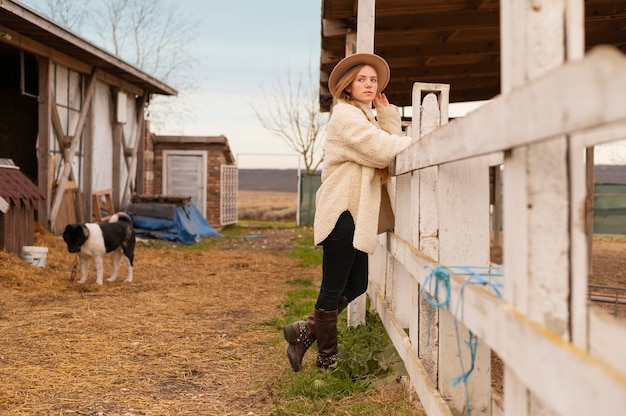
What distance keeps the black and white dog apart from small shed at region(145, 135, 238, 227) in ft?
38.8

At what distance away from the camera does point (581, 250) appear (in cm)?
142

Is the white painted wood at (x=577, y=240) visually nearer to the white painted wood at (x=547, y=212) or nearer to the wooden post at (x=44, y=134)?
the white painted wood at (x=547, y=212)

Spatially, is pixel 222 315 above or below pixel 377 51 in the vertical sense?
below

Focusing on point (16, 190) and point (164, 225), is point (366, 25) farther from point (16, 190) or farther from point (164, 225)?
point (164, 225)

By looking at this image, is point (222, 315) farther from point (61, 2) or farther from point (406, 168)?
point (61, 2)

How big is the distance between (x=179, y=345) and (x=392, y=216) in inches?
83.5

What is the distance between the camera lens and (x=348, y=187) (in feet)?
12.9

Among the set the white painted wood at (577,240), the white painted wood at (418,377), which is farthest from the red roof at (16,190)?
the white painted wood at (577,240)

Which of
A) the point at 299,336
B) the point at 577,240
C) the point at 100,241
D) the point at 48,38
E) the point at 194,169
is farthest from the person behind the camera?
the point at 194,169

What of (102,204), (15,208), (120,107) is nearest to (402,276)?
(15,208)

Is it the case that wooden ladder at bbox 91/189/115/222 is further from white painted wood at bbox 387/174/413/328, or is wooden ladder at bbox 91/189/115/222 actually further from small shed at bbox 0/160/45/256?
white painted wood at bbox 387/174/413/328

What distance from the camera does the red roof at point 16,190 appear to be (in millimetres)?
9531

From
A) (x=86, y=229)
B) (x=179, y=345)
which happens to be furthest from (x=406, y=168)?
(x=86, y=229)

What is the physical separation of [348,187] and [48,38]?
9435 millimetres
